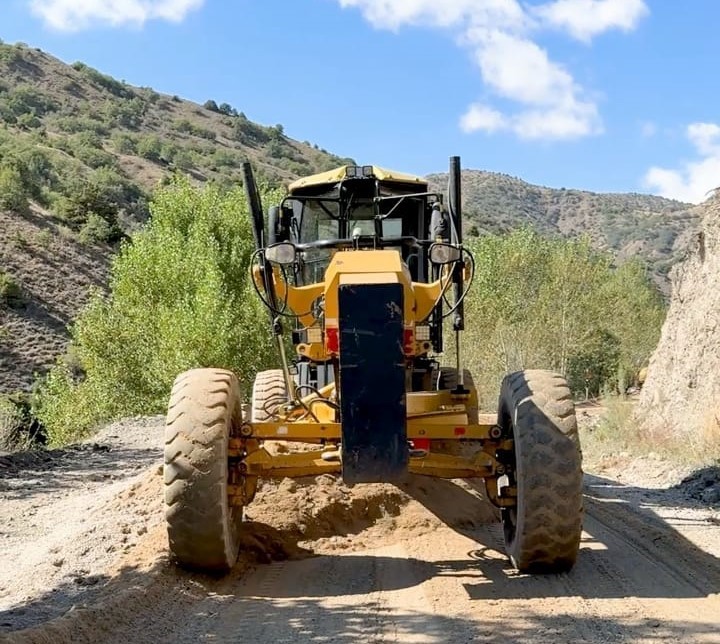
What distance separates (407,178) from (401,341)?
115 inches

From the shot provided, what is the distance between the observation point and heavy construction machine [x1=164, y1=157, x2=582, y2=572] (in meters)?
5.43

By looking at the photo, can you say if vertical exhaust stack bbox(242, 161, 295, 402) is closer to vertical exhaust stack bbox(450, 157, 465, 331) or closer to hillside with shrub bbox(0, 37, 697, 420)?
vertical exhaust stack bbox(450, 157, 465, 331)

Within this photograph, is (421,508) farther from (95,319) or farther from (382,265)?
(95,319)

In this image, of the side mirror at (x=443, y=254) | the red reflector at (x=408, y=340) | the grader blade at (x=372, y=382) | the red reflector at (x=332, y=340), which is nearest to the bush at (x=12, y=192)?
the side mirror at (x=443, y=254)

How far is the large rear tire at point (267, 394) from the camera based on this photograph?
9255mm

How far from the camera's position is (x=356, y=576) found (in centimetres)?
608

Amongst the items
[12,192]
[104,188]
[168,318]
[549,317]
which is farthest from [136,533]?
[104,188]

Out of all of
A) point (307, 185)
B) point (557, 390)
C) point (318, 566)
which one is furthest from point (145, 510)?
point (557, 390)

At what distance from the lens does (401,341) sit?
17.8ft

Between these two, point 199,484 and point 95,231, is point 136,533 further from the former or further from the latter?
point 95,231

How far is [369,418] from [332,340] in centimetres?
79

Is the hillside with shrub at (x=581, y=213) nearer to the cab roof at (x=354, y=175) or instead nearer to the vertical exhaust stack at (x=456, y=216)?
the cab roof at (x=354, y=175)

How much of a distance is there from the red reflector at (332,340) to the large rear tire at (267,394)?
119 inches

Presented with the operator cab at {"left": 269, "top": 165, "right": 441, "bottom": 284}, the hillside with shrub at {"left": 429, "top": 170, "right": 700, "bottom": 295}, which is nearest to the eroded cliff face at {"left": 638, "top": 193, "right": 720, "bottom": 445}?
the operator cab at {"left": 269, "top": 165, "right": 441, "bottom": 284}
